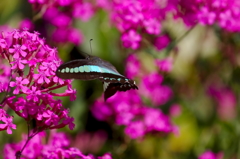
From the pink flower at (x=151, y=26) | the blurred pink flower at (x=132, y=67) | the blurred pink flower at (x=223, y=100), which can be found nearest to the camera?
the pink flower at (x=151, y=26)

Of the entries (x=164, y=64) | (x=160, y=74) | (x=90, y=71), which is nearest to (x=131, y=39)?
(x=164, y=64)

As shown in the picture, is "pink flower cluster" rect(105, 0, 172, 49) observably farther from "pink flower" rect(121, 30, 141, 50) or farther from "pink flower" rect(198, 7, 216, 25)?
"pink flower" rect(198, 7, 216, 25)

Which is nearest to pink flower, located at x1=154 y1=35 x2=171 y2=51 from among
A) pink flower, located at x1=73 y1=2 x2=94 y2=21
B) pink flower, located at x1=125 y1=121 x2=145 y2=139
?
pink flower, located at x1=125 y1=121 x2=145 y2=139

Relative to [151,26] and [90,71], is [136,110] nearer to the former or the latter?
[151,26]

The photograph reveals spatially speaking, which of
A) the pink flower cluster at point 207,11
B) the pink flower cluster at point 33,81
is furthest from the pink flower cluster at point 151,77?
the pink flower cluster at point 33,81

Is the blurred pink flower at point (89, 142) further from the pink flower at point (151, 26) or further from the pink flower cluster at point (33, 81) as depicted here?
the pink flower cluster at point (33, 81)

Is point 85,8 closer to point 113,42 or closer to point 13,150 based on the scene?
point 113,42

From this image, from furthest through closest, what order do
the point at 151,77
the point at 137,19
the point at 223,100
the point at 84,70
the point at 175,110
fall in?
the point at 223,100
the point at 175,110
the point at 151,77
the point at 137,19
the point at 84,70
